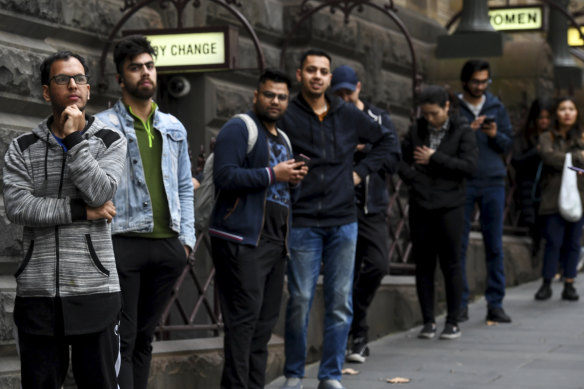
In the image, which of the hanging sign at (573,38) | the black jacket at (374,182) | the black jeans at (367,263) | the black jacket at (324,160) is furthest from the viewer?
the hanging sign at (573,38)

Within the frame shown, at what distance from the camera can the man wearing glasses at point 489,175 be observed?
9367mm

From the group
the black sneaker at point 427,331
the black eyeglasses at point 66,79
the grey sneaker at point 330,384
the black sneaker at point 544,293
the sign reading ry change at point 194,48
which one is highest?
the sign reading ry change at point 194,48

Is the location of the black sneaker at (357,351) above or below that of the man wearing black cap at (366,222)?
below

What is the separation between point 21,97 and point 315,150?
159cm

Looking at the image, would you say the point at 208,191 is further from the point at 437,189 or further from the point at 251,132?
the point at 437,189

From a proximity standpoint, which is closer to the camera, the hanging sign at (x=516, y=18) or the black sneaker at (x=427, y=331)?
the black sneaker at (x=427, y=331)

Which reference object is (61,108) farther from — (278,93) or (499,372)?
(499,372)

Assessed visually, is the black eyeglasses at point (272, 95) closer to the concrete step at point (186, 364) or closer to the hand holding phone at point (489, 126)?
the concrete step at point (186, 364)

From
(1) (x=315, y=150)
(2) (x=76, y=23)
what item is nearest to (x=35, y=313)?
(1) (x=315, y=150)

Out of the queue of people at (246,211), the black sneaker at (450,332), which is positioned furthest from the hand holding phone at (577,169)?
the black sneaker at (450,332)

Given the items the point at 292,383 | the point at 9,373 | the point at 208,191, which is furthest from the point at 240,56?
the point at 9,373

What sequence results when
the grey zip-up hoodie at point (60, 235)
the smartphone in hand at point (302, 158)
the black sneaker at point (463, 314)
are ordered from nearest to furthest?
the grey zip-up hoodie at point (60, 235) → the smartphone in hand at point (302, 158) → the black sneaker at point (463, 314)

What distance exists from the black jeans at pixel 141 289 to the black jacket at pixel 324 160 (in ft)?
4.35

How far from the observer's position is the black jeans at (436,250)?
864 cm
